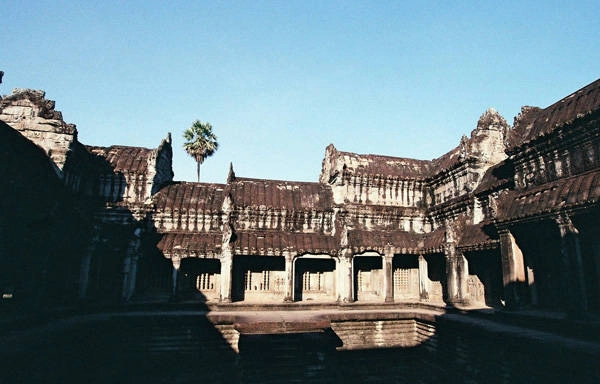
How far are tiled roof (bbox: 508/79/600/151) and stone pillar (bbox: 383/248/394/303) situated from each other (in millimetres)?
9110

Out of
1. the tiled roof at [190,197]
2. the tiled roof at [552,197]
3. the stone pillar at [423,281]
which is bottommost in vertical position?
the stone pillar at [423,281]

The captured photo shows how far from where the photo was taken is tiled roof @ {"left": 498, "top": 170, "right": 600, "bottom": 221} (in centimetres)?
1140

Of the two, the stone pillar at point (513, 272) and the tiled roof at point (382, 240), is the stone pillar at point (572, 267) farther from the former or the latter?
the tiled roof at point (382, 240)

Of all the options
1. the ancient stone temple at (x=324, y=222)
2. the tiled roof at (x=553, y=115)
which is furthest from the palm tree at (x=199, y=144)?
the tiled roof at (x=553, y=115)

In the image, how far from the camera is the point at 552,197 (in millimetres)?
12695

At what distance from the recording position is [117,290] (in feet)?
63.0

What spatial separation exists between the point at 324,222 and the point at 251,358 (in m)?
11.0

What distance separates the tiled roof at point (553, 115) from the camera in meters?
13.0

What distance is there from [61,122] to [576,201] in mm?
21366

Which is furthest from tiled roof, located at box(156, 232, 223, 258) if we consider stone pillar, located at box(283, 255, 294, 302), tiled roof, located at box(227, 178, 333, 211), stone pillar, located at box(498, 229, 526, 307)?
stone pillar, located at box(498, 229, 526, 307)

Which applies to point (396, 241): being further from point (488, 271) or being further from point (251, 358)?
point (251, 358)

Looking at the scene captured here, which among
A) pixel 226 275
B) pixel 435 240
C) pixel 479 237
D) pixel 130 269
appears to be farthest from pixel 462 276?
pixel 130 269

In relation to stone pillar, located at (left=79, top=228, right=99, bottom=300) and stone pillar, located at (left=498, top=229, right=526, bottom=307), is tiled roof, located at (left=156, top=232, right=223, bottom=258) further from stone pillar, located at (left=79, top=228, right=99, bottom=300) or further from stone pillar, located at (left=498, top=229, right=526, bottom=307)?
stone pillar, located at (left=498, top=229, right=526, bottom=307)

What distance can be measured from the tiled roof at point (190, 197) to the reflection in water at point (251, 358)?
829cm
